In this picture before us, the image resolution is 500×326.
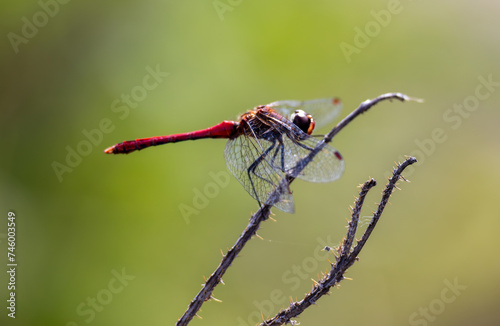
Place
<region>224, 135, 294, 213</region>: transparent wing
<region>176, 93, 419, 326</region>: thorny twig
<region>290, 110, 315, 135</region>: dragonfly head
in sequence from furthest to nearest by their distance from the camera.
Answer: <region>290, 110, 315, 135</region>: dragonfly head < <region>224, 135, 294, 213</region>: transparent wing < <region>176, 93, 419, 326</region>: thorny twig

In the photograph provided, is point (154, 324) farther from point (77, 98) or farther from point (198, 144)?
point (77, 98)

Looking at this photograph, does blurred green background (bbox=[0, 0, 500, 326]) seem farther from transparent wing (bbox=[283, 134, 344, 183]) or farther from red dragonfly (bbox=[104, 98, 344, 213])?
transparent wing (bbox=[283, 134, 344, 183])

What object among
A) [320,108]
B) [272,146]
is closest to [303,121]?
[272,146]

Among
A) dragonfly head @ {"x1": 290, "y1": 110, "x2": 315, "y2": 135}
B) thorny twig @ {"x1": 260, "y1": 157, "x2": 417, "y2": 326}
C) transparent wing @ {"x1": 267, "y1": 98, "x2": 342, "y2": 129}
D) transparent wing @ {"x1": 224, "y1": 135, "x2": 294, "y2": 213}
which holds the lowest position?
thorny twig @ {"x1": 260, "y1": 157, "x2": 417, "y2": 326}

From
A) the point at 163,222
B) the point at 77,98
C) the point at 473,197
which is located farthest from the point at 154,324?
the point at 473,197

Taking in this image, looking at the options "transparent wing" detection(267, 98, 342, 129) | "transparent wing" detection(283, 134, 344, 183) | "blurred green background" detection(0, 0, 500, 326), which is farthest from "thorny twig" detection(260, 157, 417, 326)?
"blurred green background" detection(0, 0, 500, 326)

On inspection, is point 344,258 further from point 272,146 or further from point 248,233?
point 272,146

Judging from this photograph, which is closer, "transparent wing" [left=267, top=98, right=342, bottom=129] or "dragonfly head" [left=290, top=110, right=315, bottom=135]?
"dragonfly head" [left=290, top=110, right=315, bottom=135]
